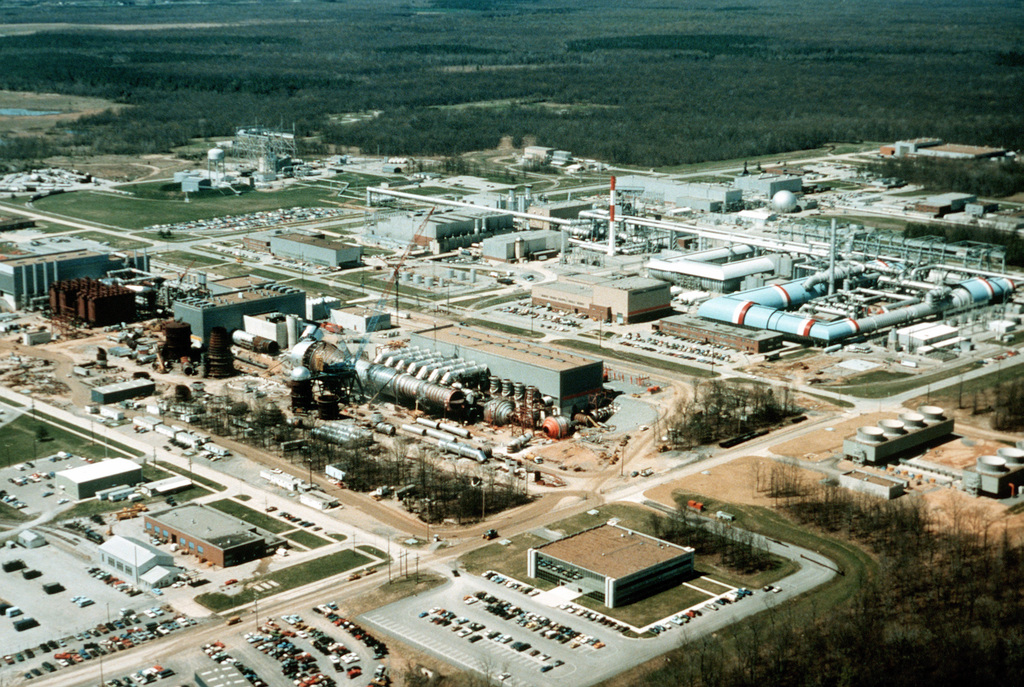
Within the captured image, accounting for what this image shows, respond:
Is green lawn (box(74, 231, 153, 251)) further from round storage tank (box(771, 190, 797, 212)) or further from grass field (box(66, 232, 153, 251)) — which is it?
round storage tank (box(771, 190, 797, 212))

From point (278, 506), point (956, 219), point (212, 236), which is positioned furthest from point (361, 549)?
point (956, 219)

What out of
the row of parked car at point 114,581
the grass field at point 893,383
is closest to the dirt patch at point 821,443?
the grass field at point 893,383

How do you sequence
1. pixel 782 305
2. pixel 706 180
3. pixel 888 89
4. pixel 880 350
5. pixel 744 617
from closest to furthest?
pixel 744 617 < pixel 880 350 < pixel 782 305 < pixel 706 180 < pixel 888 89

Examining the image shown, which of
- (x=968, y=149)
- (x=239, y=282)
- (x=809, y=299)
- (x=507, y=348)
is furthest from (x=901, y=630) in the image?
(x=968, y=149)

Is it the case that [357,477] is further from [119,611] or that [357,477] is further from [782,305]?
[782,305]

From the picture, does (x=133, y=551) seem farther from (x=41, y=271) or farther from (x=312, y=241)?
(x=312, y=241)

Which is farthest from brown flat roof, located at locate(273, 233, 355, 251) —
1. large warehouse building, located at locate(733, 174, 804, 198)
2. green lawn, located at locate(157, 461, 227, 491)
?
large warehouse building, located at locate(733, 174, 804, 198)
